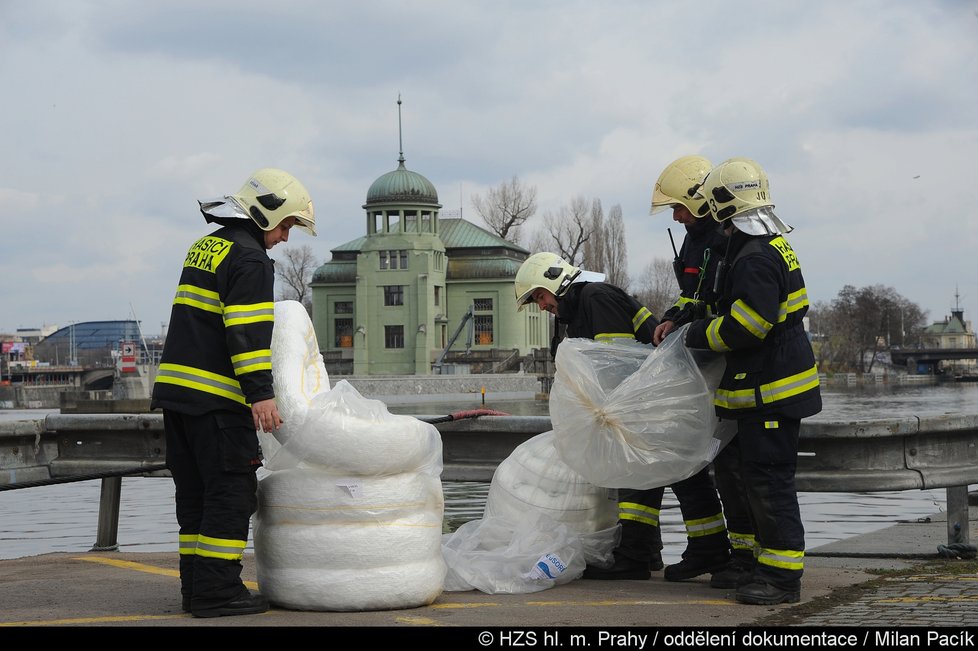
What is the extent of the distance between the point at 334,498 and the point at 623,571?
73.2 inches

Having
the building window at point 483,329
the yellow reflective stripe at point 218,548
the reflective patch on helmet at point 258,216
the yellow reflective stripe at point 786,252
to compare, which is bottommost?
the yellow reflective stripe at point 218,548

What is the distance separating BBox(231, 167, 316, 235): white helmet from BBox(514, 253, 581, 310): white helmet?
1654 millimetres

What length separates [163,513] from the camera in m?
13.2

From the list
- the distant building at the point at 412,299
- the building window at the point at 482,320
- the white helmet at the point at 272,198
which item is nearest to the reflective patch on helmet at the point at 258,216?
the white helmet at the point at 272,198

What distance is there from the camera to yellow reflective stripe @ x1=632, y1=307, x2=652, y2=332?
265 inches

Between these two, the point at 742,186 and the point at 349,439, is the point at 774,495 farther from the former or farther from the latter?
the point at 349,439

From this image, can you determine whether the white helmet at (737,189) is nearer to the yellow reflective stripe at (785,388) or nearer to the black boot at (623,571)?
the yellow reflective stripe at (785,388)

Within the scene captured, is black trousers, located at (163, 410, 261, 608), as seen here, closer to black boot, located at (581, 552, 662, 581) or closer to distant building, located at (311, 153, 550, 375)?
black boot, located at (581, 552, 662, 581)

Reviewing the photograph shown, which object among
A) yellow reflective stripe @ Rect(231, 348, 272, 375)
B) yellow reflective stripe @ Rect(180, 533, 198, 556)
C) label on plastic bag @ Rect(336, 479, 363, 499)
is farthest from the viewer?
yellow reflective stripe @ Rect(180, 533, 198, 556)

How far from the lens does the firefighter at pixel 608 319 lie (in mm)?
6363

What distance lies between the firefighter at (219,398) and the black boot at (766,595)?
7.17 feet

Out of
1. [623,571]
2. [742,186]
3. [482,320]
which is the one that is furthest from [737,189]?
[482,320]

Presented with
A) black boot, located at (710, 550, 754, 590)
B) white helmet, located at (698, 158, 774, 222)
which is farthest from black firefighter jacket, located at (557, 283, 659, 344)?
black boot, located at (710, 550, 754, 590)

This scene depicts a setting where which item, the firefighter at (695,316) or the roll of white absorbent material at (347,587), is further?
the firefighter at (695,316)
